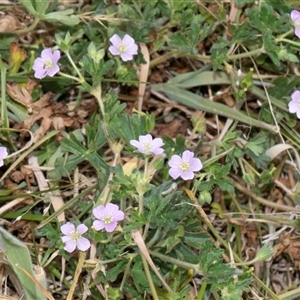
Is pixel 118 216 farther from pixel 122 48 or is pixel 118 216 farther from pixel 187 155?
pixel 122 48

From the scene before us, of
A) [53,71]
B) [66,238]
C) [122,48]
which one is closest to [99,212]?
[66,238]

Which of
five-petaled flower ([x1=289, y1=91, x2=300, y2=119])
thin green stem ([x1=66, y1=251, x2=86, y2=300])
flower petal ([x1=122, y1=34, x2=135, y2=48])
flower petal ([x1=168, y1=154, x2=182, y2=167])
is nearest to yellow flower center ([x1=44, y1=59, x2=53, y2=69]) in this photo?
flower petal ([x1=122, y1=34, x2=135, y2=48])

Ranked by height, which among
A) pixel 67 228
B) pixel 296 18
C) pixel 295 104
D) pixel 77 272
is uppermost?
pixel 296 18

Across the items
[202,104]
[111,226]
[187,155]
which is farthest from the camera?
[202,104]

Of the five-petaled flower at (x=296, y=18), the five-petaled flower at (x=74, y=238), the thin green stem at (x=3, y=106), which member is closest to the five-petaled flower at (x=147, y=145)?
the five-petaled flower at (x=74, y=238)

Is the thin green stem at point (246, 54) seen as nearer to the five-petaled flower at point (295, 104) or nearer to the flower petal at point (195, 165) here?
the five-petaled flower at point (295, 104)

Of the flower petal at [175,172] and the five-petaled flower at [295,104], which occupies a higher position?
the five-petaled flower at [295,104]
